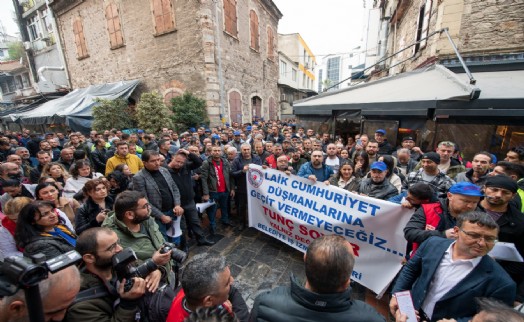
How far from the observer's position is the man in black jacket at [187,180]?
359 centimetres

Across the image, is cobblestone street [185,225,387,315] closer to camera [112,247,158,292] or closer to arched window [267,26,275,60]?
camera [112,247,158,292]

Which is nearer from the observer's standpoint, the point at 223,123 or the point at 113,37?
the point at 223,123

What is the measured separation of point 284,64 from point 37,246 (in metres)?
26.8

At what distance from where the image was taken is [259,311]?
4.04ft

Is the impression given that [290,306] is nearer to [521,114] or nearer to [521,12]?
[521,114]

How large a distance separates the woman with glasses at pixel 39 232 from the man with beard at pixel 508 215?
408 cm

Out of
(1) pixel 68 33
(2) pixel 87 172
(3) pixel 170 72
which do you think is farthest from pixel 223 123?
(1) pixel 68 33

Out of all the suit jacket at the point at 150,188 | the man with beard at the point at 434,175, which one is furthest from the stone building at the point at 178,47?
the man with beard at the point at 434,175

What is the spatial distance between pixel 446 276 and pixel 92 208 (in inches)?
152

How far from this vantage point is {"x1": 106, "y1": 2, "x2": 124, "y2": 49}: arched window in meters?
12.6

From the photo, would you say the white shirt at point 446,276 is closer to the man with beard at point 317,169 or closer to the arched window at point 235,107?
the man with beard at point 317,169

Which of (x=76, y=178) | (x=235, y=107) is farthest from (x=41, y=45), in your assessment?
(x=76, y=178)

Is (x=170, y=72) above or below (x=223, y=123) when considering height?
above

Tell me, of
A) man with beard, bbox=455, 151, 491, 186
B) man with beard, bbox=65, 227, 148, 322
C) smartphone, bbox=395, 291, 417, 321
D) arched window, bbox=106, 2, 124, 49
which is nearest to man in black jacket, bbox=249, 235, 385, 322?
smartphone, bbox=395, 291, 417, 321
